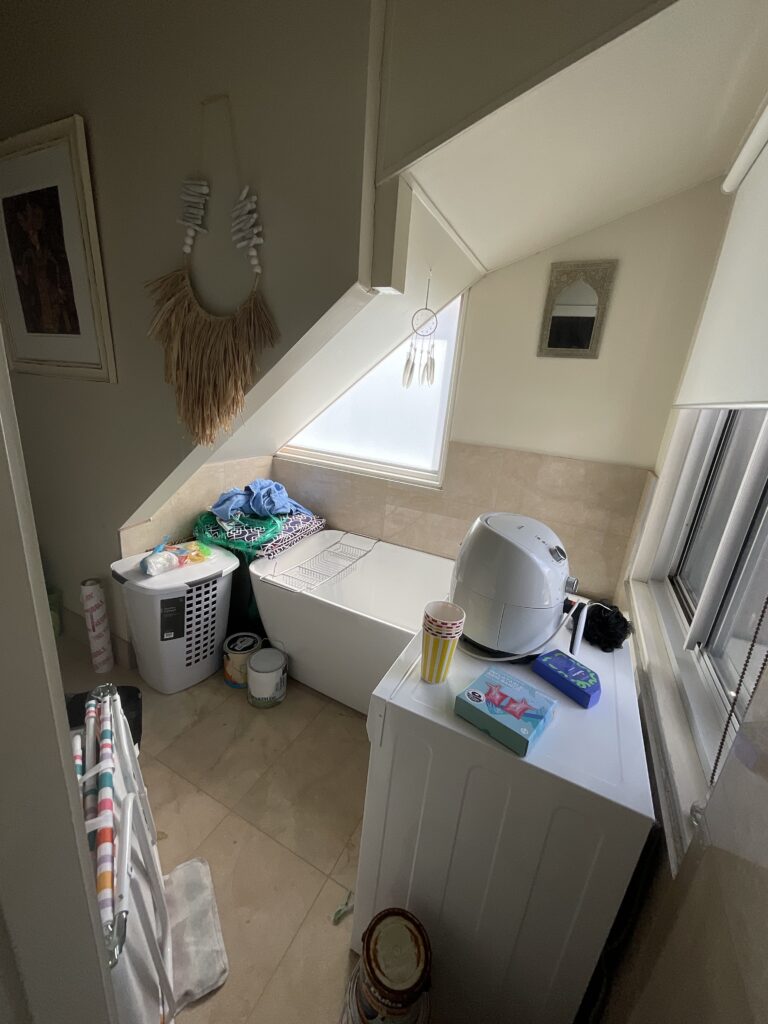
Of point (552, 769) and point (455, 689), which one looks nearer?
point (552, 769)

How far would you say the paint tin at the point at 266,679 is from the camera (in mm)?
1731

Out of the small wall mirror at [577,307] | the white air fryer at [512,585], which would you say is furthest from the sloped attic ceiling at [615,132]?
the white air fryer at [512,585]

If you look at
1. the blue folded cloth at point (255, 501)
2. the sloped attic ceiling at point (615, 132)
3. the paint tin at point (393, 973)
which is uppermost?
the sloped attic ceiling at point (615, 132)

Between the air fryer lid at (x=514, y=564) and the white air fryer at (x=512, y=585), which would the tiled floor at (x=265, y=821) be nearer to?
the white air fryer at (x=512, y=585)

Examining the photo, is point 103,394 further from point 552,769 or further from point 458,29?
point 552,769

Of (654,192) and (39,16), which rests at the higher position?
(39,16)

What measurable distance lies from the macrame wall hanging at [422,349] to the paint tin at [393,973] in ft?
5.25

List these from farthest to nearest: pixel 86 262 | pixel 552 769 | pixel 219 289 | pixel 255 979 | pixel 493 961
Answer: pixel 86 262 < pixel 219 289 < pixel 255 979 < pixel 493 961 < pixel 552 769

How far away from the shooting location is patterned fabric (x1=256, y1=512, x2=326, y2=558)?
1911mm

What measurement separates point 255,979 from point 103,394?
186cm

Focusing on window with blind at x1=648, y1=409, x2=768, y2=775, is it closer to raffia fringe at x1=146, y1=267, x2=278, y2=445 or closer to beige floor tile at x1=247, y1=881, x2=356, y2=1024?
beige floor tile at x1=247, y1=881, x2=356, y2=1024

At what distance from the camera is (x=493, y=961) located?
0.82 meters

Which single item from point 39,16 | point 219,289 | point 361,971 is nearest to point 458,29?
point 219,289

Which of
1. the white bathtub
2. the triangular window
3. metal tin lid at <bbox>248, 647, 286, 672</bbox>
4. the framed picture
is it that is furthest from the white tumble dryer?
the framed picture
